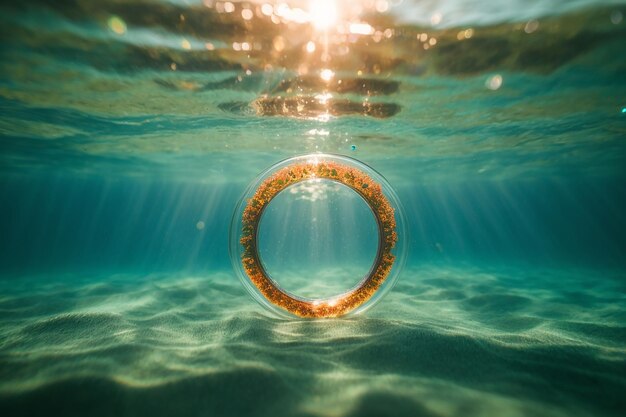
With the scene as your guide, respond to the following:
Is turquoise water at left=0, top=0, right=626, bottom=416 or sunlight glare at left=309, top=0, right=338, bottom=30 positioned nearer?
turquoise water at left=0, top=0, right=626, bottom=416

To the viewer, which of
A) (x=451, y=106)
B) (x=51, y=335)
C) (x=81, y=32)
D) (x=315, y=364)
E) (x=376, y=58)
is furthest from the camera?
(x=451, y=106)

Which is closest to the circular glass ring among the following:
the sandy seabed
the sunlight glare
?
the sandy seabed

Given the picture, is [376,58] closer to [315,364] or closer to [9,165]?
[315,364]

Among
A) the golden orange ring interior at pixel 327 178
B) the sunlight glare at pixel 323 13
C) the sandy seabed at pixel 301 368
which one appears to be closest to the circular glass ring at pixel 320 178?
the golden orange ring interior at pixel 327 178

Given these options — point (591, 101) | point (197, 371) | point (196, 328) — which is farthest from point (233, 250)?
point (591, 101)

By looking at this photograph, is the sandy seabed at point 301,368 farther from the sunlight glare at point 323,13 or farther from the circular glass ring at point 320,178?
the sunlight glare at point 323,13

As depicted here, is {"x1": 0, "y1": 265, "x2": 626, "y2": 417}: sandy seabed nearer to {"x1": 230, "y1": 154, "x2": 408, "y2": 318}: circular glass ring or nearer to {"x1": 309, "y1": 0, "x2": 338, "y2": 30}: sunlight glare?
{"x1": 230, "y1": 154, "x2": 408, "y2": 318}: circular glass ring

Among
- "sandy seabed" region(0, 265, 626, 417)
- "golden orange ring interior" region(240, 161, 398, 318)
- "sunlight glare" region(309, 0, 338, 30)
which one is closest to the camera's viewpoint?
"sandy seabed" region(0, 265, 626, 417)

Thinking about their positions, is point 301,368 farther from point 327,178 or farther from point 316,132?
point 316,132

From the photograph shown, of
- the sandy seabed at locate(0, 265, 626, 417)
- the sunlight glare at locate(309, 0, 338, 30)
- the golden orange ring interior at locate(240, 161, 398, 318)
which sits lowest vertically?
the sandy seabed at locate(0, 265, 626, 417)
